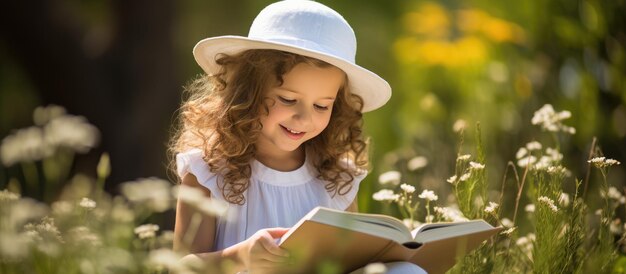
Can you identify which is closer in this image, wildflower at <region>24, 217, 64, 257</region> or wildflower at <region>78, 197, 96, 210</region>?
wildflower at <region>24, 217, 64, 257</region>

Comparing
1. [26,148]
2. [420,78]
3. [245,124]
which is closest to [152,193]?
[26,148]

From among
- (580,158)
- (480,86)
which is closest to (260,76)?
(580,158)

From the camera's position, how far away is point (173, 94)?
571cm

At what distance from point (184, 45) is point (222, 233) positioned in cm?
523

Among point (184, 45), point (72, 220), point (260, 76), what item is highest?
point (260, 76)

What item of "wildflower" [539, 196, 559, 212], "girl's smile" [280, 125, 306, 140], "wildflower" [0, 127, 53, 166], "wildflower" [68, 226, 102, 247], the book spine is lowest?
the book spine

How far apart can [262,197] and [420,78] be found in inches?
140

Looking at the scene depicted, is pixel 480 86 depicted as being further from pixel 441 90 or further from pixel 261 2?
pixel 261 2

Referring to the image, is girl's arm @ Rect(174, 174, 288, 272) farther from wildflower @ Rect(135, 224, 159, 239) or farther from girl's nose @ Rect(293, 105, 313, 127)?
girl's nose @ Rect(293, 105, 313, 127)

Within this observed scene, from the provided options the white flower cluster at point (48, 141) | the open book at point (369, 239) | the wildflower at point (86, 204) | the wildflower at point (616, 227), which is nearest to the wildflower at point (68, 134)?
the white flower cluster at point (48, 141)

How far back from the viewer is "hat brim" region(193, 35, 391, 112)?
2588 mm

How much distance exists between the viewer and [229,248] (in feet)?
8.11

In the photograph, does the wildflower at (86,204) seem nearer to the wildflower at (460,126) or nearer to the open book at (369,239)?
the open book at (369,239)

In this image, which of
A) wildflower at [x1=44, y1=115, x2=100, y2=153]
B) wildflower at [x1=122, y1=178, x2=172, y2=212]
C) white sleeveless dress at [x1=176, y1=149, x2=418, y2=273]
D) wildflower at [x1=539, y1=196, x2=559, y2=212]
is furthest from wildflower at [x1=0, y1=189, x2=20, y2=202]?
wildflower at [x1=539, y1=196, x2=559, y2=212]
